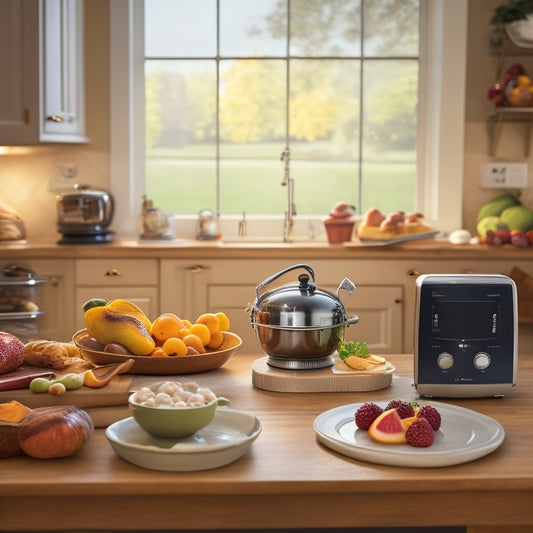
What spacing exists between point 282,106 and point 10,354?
281 centimetres

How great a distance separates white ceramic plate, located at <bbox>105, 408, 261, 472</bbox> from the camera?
4.06 ft

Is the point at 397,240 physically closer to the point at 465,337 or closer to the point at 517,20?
the point at 517,20

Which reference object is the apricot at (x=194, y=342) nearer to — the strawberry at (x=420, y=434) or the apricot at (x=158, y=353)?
the apricot at (x=158, y=353)

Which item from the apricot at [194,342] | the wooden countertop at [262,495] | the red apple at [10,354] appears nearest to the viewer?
the wooden countertop at [262,495]

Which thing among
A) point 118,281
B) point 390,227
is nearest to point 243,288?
point 118,281

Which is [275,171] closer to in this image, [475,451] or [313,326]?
[313,326]

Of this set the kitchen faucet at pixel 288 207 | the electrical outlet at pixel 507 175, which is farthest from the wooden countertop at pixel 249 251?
the electrical outlet at pixel 507 175

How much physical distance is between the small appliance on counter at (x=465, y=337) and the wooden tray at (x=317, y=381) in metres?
0.09

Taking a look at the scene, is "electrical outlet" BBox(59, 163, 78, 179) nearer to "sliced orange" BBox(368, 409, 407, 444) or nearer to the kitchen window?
the kitchen window

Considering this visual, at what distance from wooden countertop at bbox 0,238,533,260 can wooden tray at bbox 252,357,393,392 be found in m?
1.79

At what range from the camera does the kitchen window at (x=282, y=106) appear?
163 inches

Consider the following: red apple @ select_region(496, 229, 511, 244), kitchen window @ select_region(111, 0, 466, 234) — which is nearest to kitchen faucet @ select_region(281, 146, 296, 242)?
kitchen window @ select_region(111, 0, 466, 234)

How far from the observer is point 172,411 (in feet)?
4.16

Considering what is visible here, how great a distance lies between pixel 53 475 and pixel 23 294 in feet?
7.63
